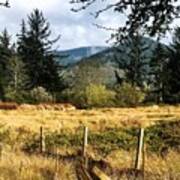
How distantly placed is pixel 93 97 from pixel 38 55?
12.2 m

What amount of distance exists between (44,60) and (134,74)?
1071cm

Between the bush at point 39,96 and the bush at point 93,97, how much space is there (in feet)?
9.14

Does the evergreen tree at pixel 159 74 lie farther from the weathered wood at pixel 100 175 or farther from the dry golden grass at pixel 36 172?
the weathered wood at pixel 100 175

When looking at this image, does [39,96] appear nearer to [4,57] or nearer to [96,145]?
[4,57]

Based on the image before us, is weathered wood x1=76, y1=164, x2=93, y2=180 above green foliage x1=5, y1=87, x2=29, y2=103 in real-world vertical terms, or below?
below

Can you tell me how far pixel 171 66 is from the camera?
73500 millimetres

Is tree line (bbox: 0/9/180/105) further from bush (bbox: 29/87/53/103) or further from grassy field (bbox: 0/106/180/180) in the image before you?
grassy field (bbox: 0/106/180/180)

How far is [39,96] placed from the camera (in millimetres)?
75750

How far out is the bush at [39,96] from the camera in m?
75.8

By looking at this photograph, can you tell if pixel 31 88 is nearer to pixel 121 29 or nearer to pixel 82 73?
pixel 82 73

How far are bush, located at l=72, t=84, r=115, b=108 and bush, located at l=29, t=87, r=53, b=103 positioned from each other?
278cm

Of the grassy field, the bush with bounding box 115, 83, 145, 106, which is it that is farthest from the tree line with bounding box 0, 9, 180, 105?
the grassy field

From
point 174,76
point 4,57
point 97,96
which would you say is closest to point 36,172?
point 174,76

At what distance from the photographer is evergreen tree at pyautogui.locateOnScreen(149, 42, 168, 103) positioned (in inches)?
2938
